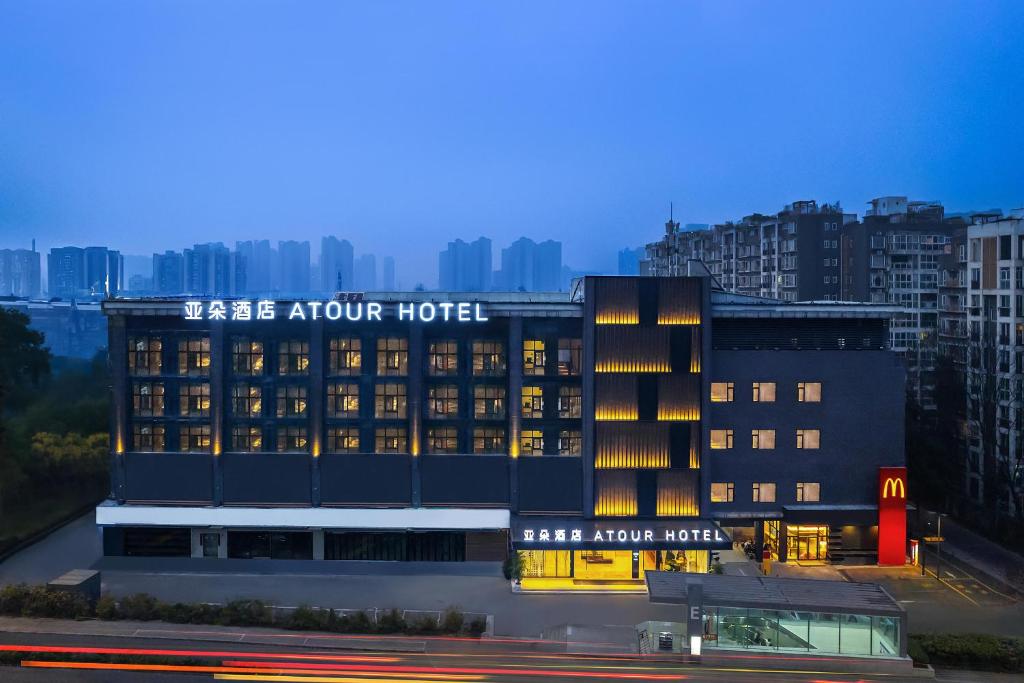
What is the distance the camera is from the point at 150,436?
4781 cm

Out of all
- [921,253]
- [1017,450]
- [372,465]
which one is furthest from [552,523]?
[921,253]

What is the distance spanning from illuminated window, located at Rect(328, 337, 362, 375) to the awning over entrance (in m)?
12.3

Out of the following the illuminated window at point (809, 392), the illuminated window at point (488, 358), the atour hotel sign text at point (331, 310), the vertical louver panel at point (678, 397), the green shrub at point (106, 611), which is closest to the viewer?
the green shrub at point (106, 611)

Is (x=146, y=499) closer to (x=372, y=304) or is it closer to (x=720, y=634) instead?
(x=372, y=304)

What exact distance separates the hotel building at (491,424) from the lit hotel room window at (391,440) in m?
0.08

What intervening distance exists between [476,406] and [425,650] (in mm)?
16070

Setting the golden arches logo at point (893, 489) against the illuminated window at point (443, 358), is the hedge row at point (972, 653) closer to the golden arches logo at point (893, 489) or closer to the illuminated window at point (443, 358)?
the golden arches logo at point (893, 489)

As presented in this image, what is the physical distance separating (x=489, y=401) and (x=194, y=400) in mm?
16069

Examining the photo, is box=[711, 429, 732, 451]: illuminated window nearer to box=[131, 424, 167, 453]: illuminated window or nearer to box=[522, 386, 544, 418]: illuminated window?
box=[522, 386, 544, 418]: illuminated window

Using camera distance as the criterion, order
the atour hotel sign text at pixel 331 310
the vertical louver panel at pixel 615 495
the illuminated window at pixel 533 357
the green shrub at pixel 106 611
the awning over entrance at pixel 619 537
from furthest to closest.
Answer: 1. the illuminated window at pixel 533 357
2. the vertical louver panel at pixel 615 495
3. the atour hotel sign text at pixel 331 310
4. the awning over entrance at pixel 619 537
5. the green shrub at pixel 106 611

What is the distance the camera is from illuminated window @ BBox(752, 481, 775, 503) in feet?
157

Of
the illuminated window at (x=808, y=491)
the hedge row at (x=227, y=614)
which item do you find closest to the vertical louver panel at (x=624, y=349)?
the illuminated window at (x=808, y=491)

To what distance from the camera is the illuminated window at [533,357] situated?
47.1m

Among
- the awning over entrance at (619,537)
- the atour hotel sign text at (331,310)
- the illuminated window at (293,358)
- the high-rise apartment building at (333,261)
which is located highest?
the high-rise apartment building at (333,261)
